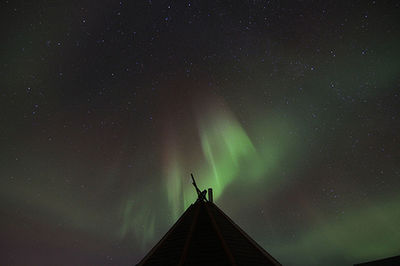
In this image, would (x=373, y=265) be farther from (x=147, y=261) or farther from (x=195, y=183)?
(x=147, y=261)

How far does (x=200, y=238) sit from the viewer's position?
36.4ft

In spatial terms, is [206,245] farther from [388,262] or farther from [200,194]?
[388,262]

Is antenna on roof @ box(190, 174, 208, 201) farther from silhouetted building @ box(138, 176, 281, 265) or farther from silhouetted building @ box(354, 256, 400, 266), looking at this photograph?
silhouetted building @ box(354, 256, 400, 266)

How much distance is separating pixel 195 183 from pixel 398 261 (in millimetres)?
24468

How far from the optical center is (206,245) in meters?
10.5

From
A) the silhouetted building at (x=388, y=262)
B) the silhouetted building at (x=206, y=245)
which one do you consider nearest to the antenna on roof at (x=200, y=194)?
the silhouetted building at (x=206, y=245)

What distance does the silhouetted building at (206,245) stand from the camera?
968 centimetres

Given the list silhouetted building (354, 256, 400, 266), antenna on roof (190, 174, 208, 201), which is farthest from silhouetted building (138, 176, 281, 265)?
silhouetted building (354, 256, 400, 266)

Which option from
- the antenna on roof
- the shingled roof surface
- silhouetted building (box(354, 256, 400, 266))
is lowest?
silhouetted building (box(354, 256, 400, 266))

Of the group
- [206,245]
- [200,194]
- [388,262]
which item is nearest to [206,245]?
[206,245]

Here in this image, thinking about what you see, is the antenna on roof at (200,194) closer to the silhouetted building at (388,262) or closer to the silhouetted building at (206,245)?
the silhouetted building at (206,245)

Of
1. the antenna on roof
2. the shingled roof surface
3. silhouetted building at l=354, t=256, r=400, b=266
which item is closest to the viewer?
the shingled roof surface

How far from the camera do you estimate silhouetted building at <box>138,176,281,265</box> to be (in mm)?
9680

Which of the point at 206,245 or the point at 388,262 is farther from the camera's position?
the point at 388,262
